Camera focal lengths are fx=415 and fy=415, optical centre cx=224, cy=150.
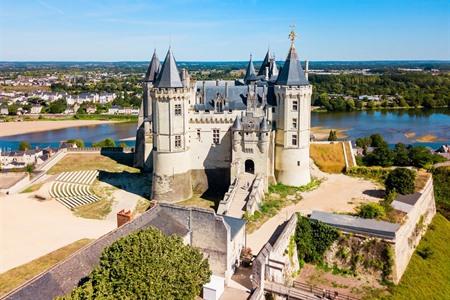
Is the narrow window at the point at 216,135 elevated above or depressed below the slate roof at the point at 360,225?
above

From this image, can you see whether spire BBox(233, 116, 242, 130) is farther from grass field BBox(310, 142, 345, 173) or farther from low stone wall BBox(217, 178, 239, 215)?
grass field BBox(310, 142, 345, 173)

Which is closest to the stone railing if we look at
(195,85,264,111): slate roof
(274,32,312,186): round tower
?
(274,32,312,186): round tower

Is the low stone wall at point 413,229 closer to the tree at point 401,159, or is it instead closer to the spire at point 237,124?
the tree at point 401,159

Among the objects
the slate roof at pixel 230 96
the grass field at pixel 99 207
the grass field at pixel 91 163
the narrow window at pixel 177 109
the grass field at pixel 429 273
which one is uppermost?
the slate roof at pixel 230 96

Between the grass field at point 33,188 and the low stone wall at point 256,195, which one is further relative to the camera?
the grass field at point 33,188

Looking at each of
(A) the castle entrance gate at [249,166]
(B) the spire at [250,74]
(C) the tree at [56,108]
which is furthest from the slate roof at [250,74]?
(C) the tree at [56,108]
